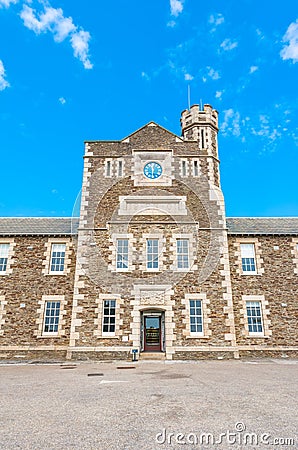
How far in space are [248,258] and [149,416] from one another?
48.5 feet

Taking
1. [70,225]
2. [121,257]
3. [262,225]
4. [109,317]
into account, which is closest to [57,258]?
[70,225]

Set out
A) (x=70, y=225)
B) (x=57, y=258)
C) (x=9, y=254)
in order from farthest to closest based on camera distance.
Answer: (x=70, y=225) → (x=57, y=258) → (x=9, y=254)

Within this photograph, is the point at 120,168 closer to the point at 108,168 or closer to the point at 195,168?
the point at 108,168

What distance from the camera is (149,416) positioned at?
16.7 ft

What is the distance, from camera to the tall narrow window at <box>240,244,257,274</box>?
60.4 ft

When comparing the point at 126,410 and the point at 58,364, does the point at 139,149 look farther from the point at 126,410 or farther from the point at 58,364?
the point at 126,410

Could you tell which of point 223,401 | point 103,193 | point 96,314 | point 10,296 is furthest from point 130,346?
point 223,401

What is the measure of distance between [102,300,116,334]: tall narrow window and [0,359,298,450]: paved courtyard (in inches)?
316

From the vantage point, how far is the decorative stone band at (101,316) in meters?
16.3

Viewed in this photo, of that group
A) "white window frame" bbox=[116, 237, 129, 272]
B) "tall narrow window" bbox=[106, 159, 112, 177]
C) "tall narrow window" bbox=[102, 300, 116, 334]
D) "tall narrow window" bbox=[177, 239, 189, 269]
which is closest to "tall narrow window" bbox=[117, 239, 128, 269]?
"white window frame" bbox=[116, 237, 129, 272]

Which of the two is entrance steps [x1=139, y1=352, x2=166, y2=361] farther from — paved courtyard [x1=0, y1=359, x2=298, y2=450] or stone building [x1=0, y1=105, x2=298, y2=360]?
paved courtyard [x1=0, y1=359, x2=298, y2=450]

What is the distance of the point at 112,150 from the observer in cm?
1952

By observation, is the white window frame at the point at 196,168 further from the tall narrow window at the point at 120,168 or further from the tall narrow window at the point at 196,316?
the tall narrow window at the point at 196,316

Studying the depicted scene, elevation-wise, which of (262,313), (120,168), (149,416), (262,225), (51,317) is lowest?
(149,416)
